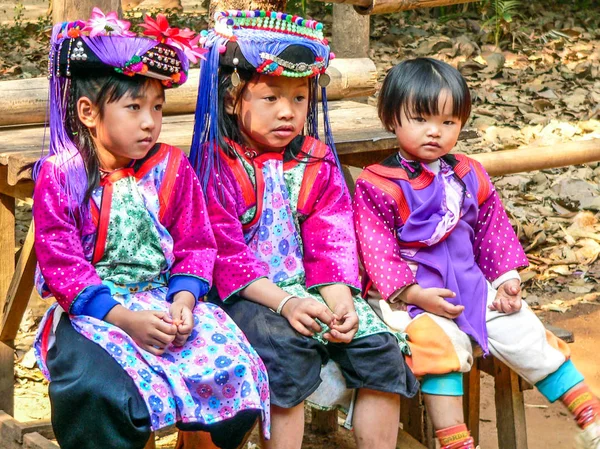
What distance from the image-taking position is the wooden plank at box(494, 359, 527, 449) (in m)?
3.62

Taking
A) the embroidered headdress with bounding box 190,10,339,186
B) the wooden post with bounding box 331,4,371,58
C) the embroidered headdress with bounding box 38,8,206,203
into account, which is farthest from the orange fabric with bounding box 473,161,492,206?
the wooden post with bounding box 331,4,371,58

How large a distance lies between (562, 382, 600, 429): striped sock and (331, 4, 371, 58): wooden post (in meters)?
4.80

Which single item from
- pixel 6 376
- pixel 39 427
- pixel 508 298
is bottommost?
pixel 39 427

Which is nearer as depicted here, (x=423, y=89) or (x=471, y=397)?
(x=423, y=89)

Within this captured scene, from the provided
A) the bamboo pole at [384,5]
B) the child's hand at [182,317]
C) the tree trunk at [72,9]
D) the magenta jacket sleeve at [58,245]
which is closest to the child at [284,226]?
the child's hand at [182,317]

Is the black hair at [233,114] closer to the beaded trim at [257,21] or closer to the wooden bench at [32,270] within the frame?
the beaded trim at [257,21]

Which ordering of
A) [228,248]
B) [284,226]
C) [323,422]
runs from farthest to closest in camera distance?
[323,422] < [284,226] < [228,248]

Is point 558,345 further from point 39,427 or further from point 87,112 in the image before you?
point 39,427

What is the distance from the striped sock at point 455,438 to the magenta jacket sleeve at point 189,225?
89 cm

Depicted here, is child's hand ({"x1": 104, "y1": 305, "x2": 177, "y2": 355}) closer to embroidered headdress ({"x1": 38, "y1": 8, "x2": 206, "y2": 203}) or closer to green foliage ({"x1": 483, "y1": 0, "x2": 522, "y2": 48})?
embroidered headdress ({"x1": 38, "y1": 8, "x2": 206, "y2": 203})

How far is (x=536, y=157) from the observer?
4828 mm

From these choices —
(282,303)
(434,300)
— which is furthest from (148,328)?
(434,300)

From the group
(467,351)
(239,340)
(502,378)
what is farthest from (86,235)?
(502,378)

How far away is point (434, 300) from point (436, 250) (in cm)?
20
